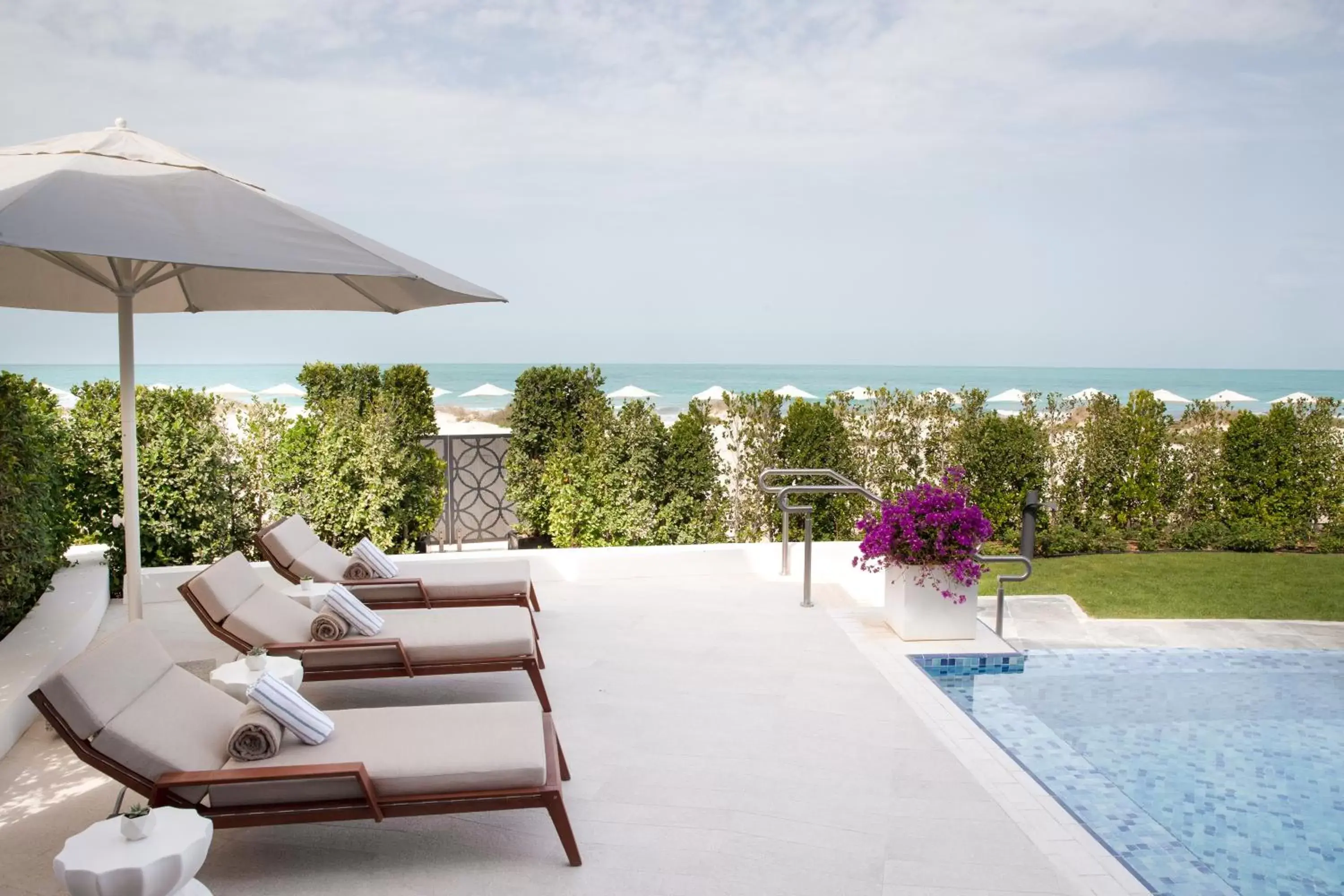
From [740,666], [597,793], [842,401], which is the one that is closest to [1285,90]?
[842,401]

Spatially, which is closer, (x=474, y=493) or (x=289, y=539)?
(x=289, y=539)

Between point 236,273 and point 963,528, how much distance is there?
16.0ft

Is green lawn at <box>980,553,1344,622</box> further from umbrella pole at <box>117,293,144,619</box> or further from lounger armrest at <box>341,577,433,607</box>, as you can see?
umbrella pole at <box>117,293,144,619</box>

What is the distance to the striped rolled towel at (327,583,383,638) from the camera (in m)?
4.80

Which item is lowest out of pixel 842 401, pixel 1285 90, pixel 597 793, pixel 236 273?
pixel 597 793

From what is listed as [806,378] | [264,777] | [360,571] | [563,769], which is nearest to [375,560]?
[360,571]

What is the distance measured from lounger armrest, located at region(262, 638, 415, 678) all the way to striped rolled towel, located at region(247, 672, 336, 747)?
1.14m

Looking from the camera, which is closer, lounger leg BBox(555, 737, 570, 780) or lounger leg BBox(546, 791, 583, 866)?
lounger leg BBox(546, 791, 583, 866)

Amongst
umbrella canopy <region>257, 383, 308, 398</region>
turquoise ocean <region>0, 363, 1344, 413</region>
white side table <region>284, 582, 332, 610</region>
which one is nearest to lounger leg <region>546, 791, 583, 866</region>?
white side table <region>284, 582, 332, 610</region>

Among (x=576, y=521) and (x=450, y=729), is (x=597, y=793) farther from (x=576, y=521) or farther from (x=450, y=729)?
(x=576, y=521)

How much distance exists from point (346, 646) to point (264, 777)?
1534 millimetres

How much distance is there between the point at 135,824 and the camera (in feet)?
8.34

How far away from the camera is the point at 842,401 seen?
10211 millimetres

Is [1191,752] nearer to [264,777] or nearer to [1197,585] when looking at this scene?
[264,777]
